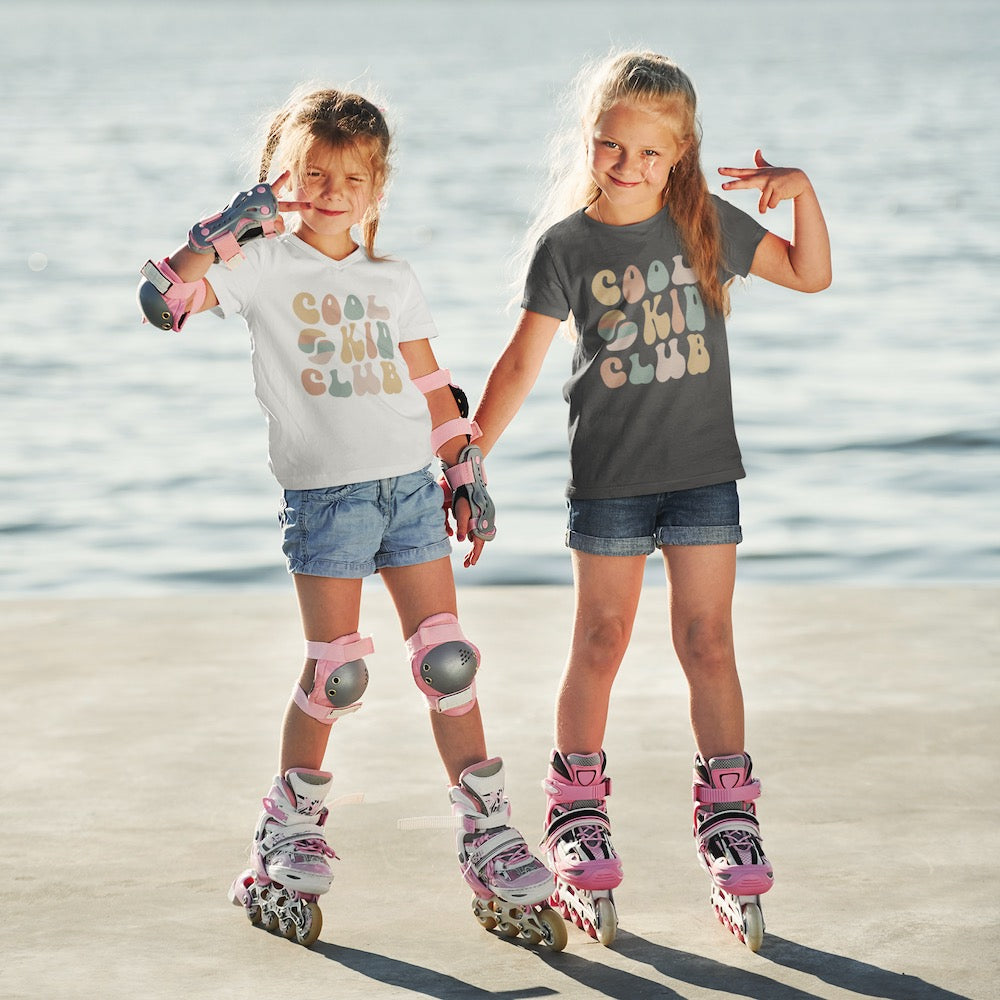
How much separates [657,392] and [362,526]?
1.98 feet

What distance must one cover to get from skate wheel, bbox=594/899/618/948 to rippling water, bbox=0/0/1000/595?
158 centimetres

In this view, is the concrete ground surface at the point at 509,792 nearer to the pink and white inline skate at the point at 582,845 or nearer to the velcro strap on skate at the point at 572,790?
the pink and white inline skate at the point at 582,845

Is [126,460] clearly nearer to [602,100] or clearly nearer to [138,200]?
[602,100]

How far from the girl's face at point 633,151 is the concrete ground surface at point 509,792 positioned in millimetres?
1370

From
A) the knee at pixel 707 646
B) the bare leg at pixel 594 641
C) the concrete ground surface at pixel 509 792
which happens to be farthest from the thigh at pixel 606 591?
the concrete ground surface at pixel 509 792

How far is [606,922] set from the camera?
3.33m

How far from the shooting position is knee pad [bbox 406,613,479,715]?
3.31 metres

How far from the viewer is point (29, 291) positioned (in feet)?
55.7

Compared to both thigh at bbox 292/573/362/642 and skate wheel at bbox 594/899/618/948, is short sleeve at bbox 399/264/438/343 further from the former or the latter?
skate wheel at bbox 594/899/618/948

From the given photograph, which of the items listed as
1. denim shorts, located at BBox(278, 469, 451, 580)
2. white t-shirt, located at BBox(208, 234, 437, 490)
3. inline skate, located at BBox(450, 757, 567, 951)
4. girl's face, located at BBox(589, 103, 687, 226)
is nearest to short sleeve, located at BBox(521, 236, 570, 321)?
girl's face, located at BBox(589, 103, 687, 226)

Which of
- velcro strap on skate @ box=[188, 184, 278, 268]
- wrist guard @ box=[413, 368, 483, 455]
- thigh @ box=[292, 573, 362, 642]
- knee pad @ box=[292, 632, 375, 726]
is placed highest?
velcro strap on skate @ box=[188, 184, 278, 268]

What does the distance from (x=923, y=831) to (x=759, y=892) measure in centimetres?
66

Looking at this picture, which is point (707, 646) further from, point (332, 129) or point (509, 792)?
point (332, 129)

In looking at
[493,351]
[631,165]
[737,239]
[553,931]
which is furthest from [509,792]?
[493,351]
